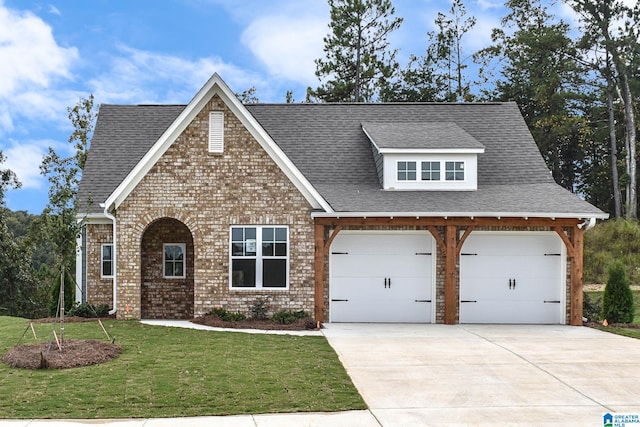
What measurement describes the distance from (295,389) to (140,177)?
9.39 metres

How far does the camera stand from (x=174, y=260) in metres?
19.1

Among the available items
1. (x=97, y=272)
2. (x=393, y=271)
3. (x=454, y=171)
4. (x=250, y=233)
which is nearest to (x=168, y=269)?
(x=97, y=272)

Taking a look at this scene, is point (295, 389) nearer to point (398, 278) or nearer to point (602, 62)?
point (398, 278)

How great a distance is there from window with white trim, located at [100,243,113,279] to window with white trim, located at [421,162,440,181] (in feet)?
30.6

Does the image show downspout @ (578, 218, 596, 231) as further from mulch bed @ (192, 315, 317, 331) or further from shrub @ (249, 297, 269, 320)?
shrub @ (249, 297, 269, 320)

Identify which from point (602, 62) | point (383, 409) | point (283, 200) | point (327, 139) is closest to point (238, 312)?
point (283, 200)

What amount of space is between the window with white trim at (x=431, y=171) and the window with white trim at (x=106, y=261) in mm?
9317

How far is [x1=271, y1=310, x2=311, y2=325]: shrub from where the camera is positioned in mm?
17234

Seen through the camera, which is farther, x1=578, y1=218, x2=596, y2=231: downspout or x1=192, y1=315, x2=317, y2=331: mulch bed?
x1=578, y1=218, x2=596, y2=231: downspout

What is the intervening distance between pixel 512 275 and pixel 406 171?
169 inches

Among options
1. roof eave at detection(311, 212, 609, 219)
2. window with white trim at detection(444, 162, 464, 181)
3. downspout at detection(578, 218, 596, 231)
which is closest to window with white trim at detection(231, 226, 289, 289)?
roof eave at detection(311, 212, 609, 219)

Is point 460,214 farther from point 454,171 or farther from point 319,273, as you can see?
point 319,273

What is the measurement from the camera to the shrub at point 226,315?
56.9ft

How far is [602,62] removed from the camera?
124 feet
